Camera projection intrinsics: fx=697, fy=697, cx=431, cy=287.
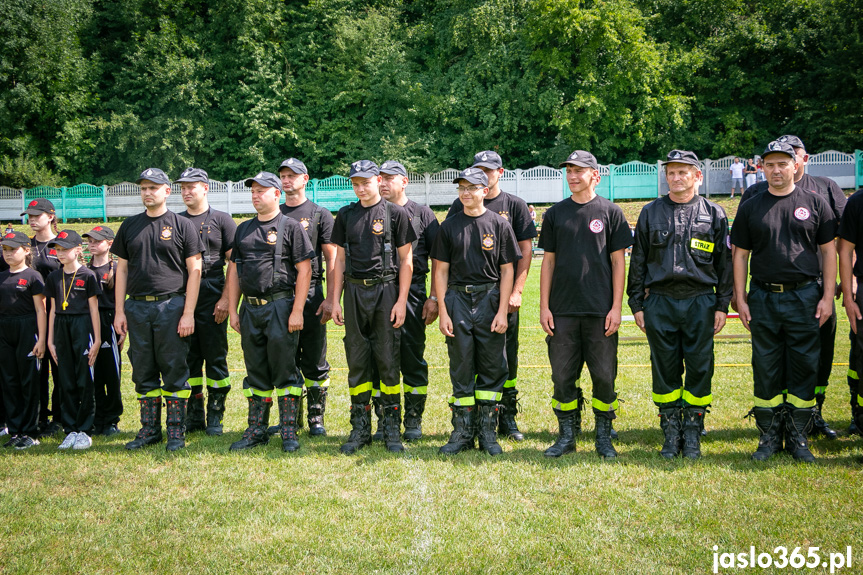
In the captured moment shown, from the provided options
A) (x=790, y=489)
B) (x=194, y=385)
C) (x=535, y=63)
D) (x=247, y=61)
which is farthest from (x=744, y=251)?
(x=247, y=61)

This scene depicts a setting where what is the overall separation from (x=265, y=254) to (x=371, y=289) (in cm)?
100

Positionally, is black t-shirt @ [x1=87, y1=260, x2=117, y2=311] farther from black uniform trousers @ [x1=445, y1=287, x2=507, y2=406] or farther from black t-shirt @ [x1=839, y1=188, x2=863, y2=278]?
black t-shirt @ [x1=839, y1=188, x2=863, y2=278]

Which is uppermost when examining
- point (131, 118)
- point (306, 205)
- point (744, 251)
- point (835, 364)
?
point (131, 118)

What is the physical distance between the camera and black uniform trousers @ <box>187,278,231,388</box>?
6793 millimetres

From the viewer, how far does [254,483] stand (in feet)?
17.5

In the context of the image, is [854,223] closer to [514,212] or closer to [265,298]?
[514,212]

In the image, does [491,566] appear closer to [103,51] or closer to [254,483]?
[254,483]

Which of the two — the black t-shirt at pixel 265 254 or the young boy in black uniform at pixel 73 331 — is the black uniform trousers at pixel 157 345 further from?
the black t-shirt at pixel 265 254

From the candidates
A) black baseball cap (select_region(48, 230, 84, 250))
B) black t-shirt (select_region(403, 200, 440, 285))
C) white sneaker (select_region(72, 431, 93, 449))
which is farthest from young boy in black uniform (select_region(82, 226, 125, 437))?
black t-shirt (select_region(403, 200, 440, 285))

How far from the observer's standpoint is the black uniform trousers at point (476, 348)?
6.00 meters

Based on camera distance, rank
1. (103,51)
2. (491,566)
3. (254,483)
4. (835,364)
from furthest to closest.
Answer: (103,51) → (835,364) → (254,483) → (491,566)

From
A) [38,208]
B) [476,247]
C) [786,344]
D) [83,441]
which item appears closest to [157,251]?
[83,441]

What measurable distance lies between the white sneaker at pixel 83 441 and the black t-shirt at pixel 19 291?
104 centimetres

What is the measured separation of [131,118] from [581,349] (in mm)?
35754
